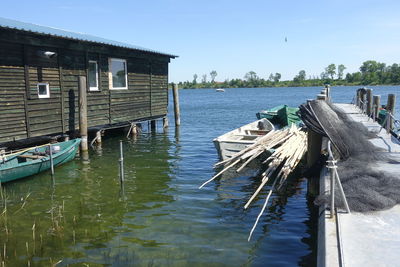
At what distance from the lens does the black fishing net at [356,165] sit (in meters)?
6.05

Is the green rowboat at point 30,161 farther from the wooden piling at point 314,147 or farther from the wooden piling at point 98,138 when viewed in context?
the wooden piling at point 314,147

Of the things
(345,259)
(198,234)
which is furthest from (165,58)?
(345,259)

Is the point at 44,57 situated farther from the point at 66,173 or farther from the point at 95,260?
the point at 95,260

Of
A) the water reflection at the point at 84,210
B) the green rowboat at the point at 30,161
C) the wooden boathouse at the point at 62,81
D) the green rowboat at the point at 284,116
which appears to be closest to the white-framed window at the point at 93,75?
the wooden boathouse at the point at 62,81

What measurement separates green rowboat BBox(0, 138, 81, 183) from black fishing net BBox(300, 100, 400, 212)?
8819 millimetres

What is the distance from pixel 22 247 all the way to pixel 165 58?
60.2 feet

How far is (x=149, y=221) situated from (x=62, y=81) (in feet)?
29.6

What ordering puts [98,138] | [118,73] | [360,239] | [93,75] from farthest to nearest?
[118,73] → [98,138] → [93,75] → [360,239]

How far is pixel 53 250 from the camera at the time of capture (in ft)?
24.0

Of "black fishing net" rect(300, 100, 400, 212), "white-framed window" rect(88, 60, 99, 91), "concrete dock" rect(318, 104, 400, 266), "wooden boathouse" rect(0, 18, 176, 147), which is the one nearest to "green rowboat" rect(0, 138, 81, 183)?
"wooden boathouse" rect(0, 18, 176, 147)

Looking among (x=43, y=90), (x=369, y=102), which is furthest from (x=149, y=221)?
(x=369, y=102)

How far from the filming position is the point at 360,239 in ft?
16.0

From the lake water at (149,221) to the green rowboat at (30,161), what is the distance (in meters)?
0.34

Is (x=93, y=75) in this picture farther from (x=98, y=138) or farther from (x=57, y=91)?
(x=98, y=138)
